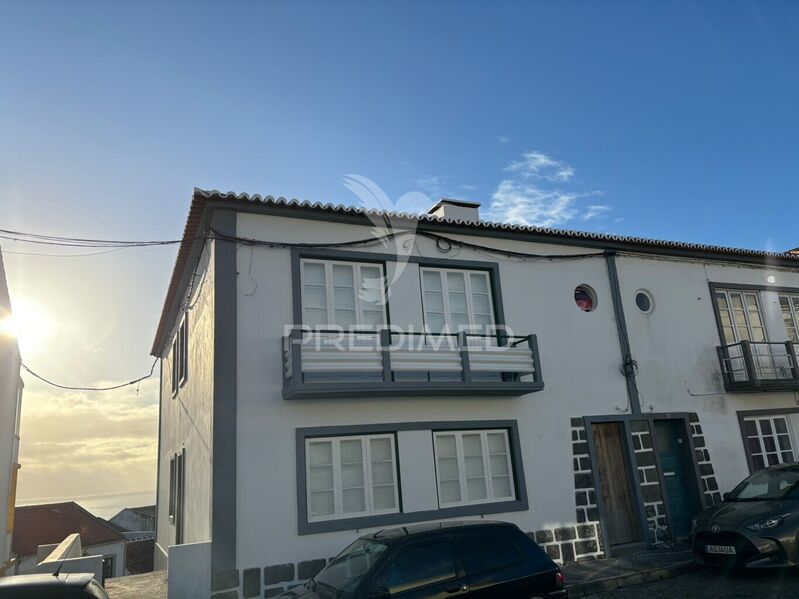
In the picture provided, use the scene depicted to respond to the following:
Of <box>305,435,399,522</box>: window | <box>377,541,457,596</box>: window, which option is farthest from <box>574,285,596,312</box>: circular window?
<box>377,541,457,596</box>: window

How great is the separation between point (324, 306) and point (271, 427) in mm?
2087

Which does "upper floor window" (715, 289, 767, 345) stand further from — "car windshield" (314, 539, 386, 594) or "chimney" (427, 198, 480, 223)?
"car windshield" (314, 539, 386, 594)

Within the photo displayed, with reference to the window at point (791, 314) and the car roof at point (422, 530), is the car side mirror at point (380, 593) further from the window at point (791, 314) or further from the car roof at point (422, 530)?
the window at point (791, 314)

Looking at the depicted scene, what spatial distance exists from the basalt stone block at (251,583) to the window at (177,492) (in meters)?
3.90

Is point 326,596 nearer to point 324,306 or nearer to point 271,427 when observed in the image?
point 271,427

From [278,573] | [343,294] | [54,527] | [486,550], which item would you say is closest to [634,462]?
[486,550]

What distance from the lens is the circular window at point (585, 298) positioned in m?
11.6

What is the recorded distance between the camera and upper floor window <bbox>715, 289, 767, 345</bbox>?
516 inches

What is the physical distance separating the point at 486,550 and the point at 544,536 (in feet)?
14.1

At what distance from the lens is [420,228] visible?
34.2 feet

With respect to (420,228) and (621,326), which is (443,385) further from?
(621,326)

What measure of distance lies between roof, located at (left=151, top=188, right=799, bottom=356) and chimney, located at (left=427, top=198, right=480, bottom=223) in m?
1.32

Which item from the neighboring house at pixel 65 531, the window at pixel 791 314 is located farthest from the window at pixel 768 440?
the neighboring house at pixel 65 531

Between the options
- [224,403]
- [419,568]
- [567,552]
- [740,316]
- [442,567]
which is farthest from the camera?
[740,316]
